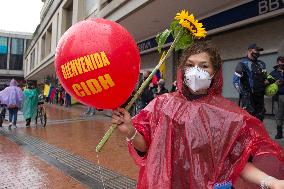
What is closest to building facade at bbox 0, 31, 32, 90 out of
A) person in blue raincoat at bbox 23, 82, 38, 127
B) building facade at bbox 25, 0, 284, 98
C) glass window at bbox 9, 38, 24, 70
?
glass window at bbox 9, 38, 24, 70

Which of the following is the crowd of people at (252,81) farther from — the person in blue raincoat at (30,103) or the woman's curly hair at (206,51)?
the person in blue raincoat at (30,103)

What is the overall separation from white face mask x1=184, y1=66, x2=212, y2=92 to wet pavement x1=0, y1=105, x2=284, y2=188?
162 centimetres

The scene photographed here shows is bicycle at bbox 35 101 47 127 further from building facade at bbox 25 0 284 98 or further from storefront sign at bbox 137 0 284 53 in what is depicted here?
storefront sign at bbox 137 0 284 53

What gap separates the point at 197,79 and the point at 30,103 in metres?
11.1

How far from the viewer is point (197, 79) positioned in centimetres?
198

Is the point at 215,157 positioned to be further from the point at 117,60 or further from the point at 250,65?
the point at 250,65

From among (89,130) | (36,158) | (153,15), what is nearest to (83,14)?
(153,15)

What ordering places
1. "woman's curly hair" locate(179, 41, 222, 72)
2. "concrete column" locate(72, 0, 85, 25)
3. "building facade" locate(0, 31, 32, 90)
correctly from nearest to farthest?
"woman's curly hair" locate(179, 41, 222, 72) < "concrete column" locate(72, 0, 85, 25) < "building facade" locate(0, 31, 32, 90)

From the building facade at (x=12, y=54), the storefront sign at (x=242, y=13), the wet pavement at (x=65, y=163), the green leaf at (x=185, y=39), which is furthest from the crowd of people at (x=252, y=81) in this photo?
the building facade at (x=12, y=54)

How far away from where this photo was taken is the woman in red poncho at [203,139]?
1.92 meters

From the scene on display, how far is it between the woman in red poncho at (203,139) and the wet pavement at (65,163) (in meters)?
1.45

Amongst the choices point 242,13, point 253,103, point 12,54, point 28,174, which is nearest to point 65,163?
point 28,174

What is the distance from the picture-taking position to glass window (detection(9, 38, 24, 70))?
65562mm

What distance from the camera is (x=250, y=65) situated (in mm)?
5574
